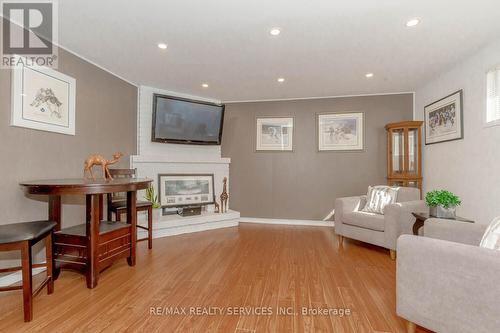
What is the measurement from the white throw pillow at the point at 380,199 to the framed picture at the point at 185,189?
8.51ft

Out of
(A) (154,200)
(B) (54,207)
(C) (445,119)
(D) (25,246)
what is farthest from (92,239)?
(C) (445,119)

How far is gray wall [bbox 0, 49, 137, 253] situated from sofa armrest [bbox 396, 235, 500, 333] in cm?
311

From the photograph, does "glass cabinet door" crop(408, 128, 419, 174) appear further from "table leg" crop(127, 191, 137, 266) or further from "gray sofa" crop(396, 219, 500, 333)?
"table leg" crop(127, 191, 137, 266)

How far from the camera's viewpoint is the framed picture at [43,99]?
214 centimetres

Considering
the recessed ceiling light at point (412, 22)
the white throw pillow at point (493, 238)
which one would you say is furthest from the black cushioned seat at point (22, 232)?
the recessed ceiling light at point (412, 22)

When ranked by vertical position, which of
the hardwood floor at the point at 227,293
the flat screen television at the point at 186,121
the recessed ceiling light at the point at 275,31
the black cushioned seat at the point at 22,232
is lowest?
the hardwood floor at the point at 227,293

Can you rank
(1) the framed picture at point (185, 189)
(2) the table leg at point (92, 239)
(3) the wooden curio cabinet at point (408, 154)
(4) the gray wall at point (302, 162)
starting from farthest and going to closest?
(4) the gray wall at point (302, 162) < (1) the framed picture at point (185, 189) < (3) the wooden curio cabinet at point (408, 154) < (2) the table leg at point (92, 239)

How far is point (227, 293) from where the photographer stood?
1.95 m

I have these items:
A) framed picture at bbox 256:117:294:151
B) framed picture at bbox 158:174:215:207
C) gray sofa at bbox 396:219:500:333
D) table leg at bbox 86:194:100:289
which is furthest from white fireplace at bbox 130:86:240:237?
gray sofa at bbox 396:219:500:333

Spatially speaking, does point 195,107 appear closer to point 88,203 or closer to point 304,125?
point 304,125

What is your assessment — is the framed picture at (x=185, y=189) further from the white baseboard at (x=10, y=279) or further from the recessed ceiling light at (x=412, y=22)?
the recessed ceiling light at (x=412, y=22)

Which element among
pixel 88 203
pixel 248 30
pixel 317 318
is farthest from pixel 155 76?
pixel 317 318

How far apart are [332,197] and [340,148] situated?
0.89 meters

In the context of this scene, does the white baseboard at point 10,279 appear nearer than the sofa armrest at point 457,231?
No
